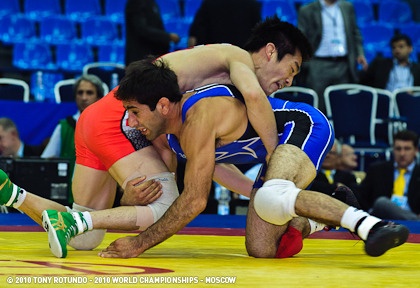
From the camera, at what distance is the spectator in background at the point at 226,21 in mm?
8219

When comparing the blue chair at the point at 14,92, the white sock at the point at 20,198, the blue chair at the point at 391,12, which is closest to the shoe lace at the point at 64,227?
the white sock at the point at 20,198

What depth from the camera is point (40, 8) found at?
37.5ft

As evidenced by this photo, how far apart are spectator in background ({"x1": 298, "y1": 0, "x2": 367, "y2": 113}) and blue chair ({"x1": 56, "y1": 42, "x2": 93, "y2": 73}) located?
3078 millimetres

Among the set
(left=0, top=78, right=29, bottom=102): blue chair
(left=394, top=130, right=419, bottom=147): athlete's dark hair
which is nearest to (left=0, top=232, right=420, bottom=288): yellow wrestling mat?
(left=394, top=130, right=419, bottom=147): athlete's dark hair

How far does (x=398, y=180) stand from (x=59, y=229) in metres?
4.01

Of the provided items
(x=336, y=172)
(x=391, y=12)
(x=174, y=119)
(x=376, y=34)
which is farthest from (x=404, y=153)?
(x=391, y=12)

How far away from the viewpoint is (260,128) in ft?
12.8

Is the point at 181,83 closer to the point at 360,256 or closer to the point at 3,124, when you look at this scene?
the point at 360,256

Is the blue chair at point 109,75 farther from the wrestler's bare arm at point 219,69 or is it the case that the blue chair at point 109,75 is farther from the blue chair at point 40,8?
the wrestler's bare arm at point 219,69

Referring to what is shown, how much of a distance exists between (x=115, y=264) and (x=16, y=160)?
3.10 m

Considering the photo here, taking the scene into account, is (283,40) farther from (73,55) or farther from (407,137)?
(73,55)

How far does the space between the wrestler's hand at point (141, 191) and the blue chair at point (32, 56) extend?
6921 mm

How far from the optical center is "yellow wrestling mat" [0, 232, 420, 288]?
2.99 m

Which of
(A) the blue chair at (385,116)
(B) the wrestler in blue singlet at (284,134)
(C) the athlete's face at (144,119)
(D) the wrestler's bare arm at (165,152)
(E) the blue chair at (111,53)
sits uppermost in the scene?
(C) the athlete's face at (144,119)
